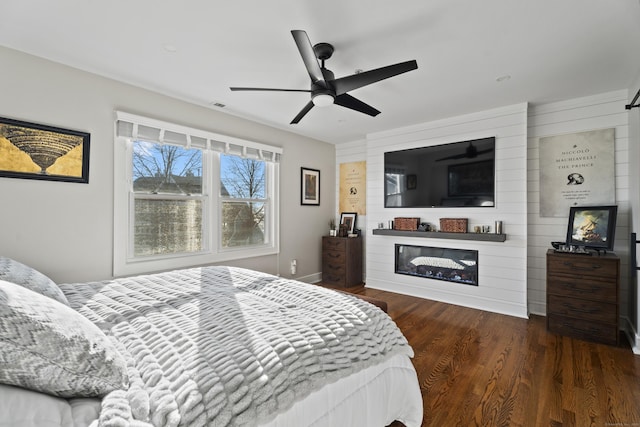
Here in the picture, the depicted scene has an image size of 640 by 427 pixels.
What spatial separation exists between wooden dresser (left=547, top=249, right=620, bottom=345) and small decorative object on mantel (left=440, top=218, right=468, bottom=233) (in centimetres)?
98

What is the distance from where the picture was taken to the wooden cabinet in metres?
4.76

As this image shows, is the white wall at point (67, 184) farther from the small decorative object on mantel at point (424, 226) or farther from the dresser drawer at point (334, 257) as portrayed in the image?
the small decorative object on mantel at point (424, 226)

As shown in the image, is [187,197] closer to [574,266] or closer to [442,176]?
[442,176]

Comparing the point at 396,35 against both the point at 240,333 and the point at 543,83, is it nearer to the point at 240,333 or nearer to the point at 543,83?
the point at 543,83

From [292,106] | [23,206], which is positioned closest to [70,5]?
[23,206]

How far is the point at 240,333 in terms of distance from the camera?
1.25 meters

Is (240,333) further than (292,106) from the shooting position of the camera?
No

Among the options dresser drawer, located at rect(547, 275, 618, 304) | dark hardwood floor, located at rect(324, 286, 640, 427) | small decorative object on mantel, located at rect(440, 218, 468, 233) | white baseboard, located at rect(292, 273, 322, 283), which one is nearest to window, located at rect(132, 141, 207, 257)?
white baseboard, located at rect(292, 273, 322, 283)

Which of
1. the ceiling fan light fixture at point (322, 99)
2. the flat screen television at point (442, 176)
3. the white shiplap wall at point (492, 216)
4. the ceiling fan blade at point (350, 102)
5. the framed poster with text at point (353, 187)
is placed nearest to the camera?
the ceiling fan light fixture at point (322, 99)

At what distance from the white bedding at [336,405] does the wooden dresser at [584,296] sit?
2.31m

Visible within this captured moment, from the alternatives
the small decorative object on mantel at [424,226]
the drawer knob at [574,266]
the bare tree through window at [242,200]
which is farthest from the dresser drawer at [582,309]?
the bare tree through window at [242,200]

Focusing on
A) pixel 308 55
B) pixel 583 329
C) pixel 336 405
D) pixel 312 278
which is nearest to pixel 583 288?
pixel 583 329

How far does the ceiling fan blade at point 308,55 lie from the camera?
1.76m

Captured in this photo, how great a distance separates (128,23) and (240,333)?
2.23 m
